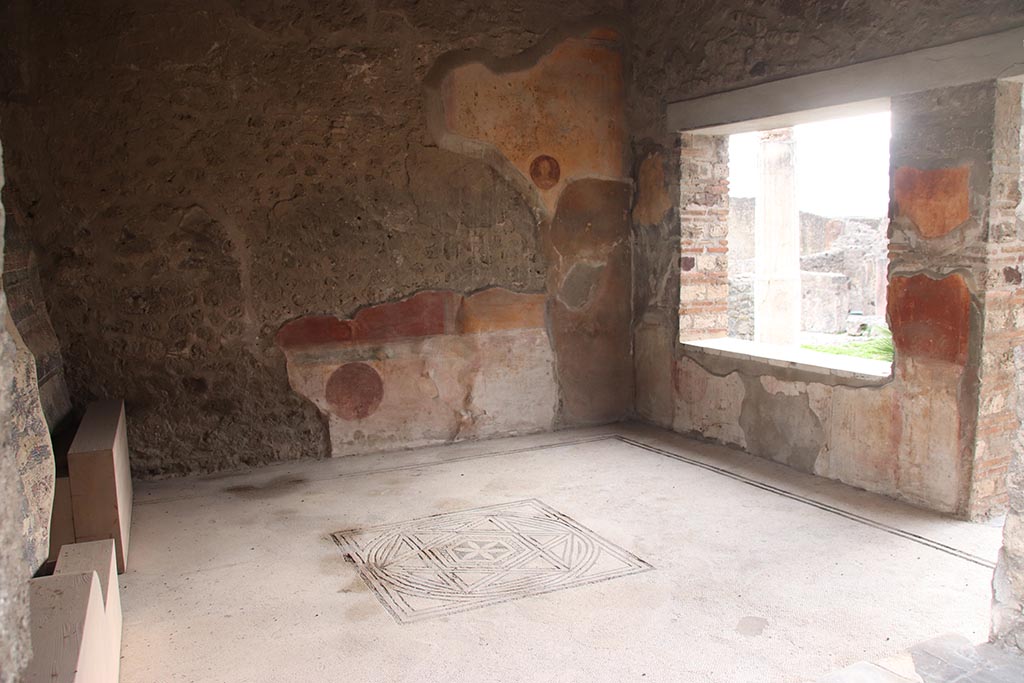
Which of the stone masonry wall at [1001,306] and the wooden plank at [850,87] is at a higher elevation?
the wooden plank at [850,87]

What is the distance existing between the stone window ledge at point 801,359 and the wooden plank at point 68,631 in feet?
9.33

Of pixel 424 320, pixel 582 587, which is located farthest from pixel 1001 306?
pixel 424 320

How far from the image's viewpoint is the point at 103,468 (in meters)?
2.69

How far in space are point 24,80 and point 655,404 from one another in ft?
11.1

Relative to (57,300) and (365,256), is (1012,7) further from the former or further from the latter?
(57,300)

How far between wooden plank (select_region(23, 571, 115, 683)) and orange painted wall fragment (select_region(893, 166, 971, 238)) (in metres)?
2.92

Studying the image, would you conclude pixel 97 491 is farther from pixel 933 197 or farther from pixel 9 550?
pixel 933 197

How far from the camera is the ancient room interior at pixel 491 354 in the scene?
2307 millimetres

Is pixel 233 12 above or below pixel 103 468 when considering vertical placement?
above

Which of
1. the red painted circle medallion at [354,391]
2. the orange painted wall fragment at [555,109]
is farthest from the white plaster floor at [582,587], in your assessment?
the orange painted wall fragment at [555,109]

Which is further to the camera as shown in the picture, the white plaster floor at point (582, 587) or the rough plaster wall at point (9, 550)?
the white plaster floor at point (582, 587)

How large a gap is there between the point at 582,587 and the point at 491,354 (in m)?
1.94

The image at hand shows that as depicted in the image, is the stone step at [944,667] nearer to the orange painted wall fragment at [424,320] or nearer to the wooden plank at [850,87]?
the wooden plank at [850,87]

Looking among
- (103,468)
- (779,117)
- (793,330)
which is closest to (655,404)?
(779,117)
